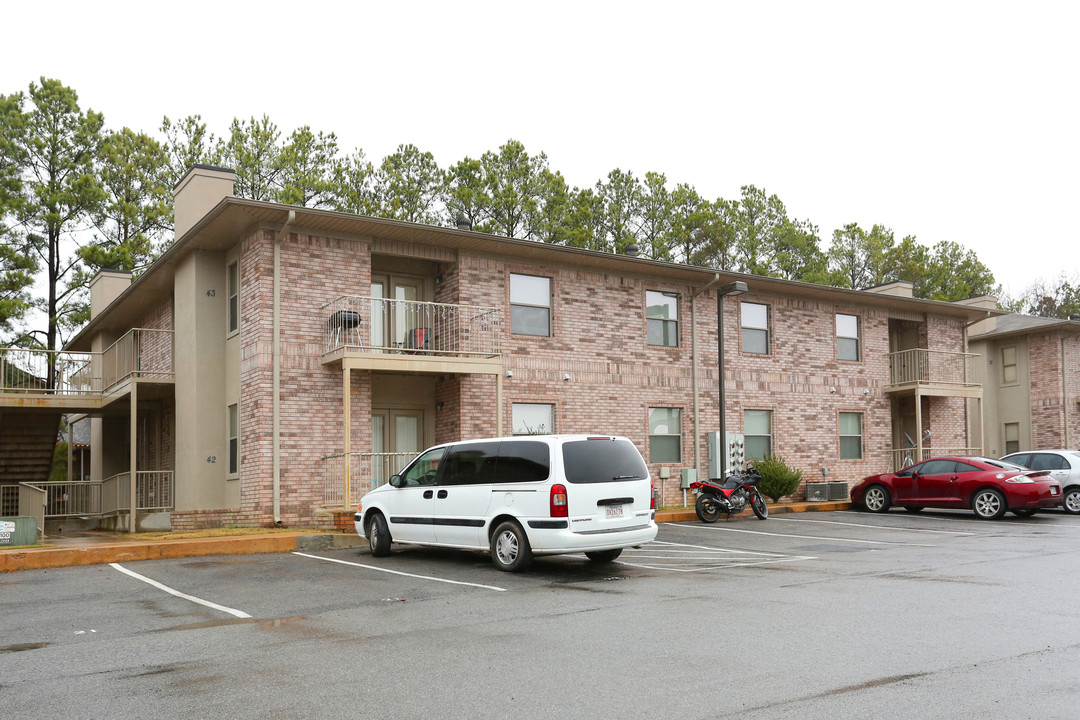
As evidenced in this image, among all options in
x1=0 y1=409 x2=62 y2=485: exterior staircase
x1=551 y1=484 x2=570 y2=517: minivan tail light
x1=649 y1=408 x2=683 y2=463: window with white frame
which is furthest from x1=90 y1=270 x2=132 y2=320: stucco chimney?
x1=551 y1=484 x2=570 y2=517: minivan tail light

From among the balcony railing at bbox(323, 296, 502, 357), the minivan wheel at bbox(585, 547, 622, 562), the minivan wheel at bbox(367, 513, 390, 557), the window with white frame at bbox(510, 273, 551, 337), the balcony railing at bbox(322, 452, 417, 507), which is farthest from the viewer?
the window with white frame at bbox(510, 273, 551, 337)

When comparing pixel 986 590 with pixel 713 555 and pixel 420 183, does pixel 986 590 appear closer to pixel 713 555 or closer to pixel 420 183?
pixel 713 555

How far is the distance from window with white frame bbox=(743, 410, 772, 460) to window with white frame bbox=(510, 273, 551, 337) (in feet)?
20.3

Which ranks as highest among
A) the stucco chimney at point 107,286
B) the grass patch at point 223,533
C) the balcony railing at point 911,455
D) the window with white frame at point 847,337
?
the stucco chimney at point 107,286

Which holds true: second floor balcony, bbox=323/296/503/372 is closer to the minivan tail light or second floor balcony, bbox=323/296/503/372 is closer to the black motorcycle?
the black motorcycle

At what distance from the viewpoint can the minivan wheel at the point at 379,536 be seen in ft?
44.3

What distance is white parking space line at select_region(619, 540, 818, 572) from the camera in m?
12.5

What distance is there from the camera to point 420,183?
37.2 metres

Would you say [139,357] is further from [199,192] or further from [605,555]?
[605,555]

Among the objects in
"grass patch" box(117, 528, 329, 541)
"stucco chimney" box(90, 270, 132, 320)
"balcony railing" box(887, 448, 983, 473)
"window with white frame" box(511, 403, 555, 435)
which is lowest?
"grass patch" box(117, 528, 329, 541)

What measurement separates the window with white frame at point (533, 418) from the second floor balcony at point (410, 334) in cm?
146

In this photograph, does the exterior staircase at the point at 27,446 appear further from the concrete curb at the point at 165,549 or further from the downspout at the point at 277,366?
the concrete curb at the point at 165,549

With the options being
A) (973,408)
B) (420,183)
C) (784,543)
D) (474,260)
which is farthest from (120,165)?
(973,408)

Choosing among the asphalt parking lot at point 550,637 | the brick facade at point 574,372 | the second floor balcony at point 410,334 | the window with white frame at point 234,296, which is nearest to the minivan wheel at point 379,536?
the asphalt parking lot at point 550,637
